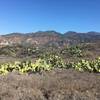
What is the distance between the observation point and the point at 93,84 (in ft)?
37.2

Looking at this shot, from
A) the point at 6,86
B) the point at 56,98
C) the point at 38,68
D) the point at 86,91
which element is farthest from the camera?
the point at 38,68

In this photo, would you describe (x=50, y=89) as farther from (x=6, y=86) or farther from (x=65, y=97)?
(x=6, y=86)

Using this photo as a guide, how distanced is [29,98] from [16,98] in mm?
473

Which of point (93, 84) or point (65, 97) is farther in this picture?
point (93, 84)

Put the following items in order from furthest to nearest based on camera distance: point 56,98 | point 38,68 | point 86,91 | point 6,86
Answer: point 38,68, point 6,86, point 86,91, point 56,98

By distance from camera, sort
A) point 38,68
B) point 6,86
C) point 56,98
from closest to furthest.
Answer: point 56,98
point 6,86
point 38,68

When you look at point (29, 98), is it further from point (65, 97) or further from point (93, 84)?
point (93, 84)

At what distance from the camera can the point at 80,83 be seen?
1139 cm

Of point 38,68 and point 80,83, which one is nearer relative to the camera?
point 80,83

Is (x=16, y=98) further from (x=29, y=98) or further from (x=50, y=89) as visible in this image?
(x=50, y=89)

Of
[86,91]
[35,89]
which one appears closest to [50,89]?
[35,89]

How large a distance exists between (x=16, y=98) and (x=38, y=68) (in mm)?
7043

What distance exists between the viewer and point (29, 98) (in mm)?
9547

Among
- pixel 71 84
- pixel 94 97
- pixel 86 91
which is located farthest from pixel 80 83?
pixel 94 97
